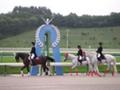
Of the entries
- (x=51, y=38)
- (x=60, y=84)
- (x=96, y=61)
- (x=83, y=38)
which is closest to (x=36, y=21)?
(x=83, y=38)

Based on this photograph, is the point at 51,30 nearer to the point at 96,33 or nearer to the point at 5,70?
the point at 5,70

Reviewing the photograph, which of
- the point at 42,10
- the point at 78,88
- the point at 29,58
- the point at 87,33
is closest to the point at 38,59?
the point at 29,58

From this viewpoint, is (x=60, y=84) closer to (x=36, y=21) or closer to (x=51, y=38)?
(x=51, y=38)

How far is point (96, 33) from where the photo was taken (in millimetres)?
99938

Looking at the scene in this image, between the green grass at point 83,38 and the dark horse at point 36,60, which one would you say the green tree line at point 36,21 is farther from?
the dark horse at point 36,60

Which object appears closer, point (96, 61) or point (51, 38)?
point (96, 61)

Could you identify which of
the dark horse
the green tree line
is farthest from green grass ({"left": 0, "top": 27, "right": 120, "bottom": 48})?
the dark horse

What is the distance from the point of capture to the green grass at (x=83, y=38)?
89325 mm

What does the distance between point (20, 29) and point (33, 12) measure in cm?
1415

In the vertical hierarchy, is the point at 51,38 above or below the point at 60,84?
above

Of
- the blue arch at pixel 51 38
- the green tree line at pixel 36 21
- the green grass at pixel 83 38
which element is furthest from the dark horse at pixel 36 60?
the green tree line at pixel 36 21

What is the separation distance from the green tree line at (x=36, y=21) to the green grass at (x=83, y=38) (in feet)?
6.15

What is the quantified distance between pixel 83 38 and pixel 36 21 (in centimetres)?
1232

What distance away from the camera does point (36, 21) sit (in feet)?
340
